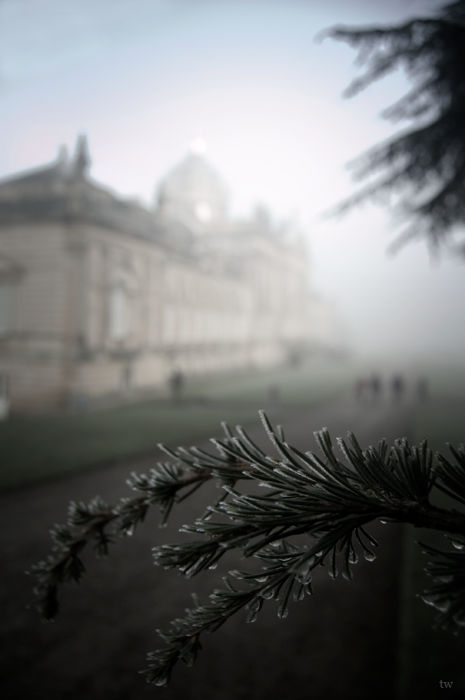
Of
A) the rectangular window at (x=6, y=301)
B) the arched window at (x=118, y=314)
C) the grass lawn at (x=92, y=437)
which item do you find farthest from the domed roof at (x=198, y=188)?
the grass lawn at (x=92, y=437)

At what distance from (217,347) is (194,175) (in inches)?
800

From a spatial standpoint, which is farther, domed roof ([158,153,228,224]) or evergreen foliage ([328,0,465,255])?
domed roof ([158,153,228,224])

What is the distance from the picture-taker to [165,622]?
3.71m

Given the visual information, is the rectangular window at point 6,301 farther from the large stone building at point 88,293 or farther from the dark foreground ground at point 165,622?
the dark foreground ground at point 165,622

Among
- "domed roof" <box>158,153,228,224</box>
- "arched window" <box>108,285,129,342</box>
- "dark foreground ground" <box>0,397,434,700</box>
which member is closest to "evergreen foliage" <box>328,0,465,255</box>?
"dark foreground ground" <box>0,397,434,700</box>

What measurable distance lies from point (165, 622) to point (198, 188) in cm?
3847

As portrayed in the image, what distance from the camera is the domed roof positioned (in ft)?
121

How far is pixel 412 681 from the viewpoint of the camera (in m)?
3.00

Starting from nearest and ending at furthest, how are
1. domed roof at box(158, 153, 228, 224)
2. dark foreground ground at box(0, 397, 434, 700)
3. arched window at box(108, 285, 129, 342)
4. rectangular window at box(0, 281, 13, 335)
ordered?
dark foreground ground at box(0, 397, 434, 700) → rectangular window at box(0, 281, 13, 335) → arched window at box(108, 285, 129, 342) → domed roof at box(158, 153, 228, 224)

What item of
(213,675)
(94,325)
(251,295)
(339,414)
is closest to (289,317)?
(251,295)

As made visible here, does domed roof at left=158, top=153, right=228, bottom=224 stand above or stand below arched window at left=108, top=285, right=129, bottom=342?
above

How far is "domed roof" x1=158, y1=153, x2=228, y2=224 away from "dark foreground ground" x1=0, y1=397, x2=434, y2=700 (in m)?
33.7

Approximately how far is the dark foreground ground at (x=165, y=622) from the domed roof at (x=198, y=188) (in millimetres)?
33685

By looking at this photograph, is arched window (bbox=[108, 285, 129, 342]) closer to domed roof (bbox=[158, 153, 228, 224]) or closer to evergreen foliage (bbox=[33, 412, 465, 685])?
evergreen foliage (bbox=[33, 412, 465, 685])
